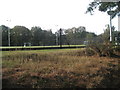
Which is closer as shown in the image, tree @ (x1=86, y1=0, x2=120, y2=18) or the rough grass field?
the rough grass field

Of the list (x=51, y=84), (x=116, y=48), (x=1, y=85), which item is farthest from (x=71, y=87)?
(x=116, y=48)

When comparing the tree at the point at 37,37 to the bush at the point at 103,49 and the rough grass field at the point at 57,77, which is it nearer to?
the bush at the point at 103,49

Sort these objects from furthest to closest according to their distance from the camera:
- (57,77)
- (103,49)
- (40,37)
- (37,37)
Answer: (40,37) → (37,37) → (103,49) → (57,77)

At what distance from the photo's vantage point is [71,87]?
15.2 feet

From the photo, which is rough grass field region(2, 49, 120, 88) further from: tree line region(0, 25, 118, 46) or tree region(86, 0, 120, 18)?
tree line region(0, 25, 118, 46)

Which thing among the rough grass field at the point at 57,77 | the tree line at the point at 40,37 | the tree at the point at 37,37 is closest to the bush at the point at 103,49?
the rough grass field at the point at 57,77

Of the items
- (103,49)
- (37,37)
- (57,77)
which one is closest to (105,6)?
(103,49)

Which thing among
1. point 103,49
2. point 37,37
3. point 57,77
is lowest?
point 57,77

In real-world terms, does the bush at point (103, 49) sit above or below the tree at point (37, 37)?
below

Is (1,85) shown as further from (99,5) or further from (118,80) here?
(99,5)

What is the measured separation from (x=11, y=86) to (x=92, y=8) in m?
10.3

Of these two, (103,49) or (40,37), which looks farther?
(40,37)

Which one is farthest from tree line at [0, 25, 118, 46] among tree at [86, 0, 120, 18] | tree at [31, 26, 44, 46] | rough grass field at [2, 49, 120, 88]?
rough grass field at [2, 49, 120, 88]

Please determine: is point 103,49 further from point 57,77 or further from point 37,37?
point 37,37
